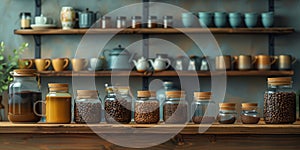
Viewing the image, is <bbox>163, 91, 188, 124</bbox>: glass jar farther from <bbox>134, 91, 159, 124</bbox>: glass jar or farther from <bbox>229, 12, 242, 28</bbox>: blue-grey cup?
Answer: <bbox>229, 12, 242, 28</bbox>: blue-grey cup

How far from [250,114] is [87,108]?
1.84 feet

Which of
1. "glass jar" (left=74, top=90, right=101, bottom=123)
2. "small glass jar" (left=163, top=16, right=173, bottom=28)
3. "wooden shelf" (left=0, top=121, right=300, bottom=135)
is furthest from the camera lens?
"small glass jar" (left=163, top=16, right=173, bottom=28)

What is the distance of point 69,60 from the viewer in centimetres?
452

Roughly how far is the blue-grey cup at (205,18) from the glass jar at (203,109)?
2.44 meters

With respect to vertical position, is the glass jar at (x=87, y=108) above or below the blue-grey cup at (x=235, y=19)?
below

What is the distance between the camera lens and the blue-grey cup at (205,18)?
4328 millimetres

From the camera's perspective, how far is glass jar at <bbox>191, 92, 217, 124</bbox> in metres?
1.89

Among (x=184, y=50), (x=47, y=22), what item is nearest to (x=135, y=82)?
(x=184, y=50)

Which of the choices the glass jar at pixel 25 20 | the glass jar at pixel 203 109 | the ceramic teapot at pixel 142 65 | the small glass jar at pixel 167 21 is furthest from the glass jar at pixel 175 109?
the glass jar at pixel 25 20

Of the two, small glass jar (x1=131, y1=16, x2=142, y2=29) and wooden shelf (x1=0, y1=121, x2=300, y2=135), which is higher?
small glass jar (x1=131, y1=16, x2=142, y2=29)

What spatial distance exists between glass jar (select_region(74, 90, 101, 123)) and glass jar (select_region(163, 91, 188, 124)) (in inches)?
9.1

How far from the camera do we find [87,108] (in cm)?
189

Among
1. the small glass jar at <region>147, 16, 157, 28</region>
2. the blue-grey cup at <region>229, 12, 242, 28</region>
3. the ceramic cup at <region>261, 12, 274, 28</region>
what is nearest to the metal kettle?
the small glass jar at <region>147, 16, 157, 28</region>

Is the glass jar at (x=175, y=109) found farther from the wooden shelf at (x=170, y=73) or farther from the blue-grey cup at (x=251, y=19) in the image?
the blue-grey cup at (x=251, y=19)
